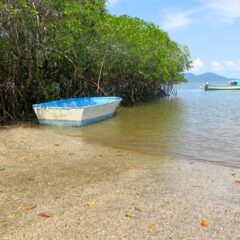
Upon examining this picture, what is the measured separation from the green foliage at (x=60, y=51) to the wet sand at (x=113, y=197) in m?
4.88

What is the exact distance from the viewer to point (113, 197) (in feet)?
14.7

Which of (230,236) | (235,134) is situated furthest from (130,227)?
(235,134)

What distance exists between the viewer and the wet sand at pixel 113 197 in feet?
11.6

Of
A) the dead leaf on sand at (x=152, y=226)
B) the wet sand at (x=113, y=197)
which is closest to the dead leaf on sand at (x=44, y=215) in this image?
the wet sand at (x=113, y=197)

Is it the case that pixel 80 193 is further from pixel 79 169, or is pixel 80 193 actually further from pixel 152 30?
pixel 152 30

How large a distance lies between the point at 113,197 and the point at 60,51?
363 inches

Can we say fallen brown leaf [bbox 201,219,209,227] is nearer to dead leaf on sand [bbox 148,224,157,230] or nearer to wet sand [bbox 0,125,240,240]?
wet sand [bbox 0,125,240,240]

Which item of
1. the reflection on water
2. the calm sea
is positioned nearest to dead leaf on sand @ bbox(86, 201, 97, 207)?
the calm sea

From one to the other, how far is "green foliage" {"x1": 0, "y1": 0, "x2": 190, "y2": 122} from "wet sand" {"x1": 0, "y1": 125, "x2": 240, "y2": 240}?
488 centimetres

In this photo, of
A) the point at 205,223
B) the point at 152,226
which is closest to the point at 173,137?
the point at 205,223

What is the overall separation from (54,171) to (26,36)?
648 cm

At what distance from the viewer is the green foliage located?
1117 cm

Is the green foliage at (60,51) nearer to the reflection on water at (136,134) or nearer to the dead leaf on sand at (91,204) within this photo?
the reflection on water at (136,134)

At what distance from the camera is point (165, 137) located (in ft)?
32.7
